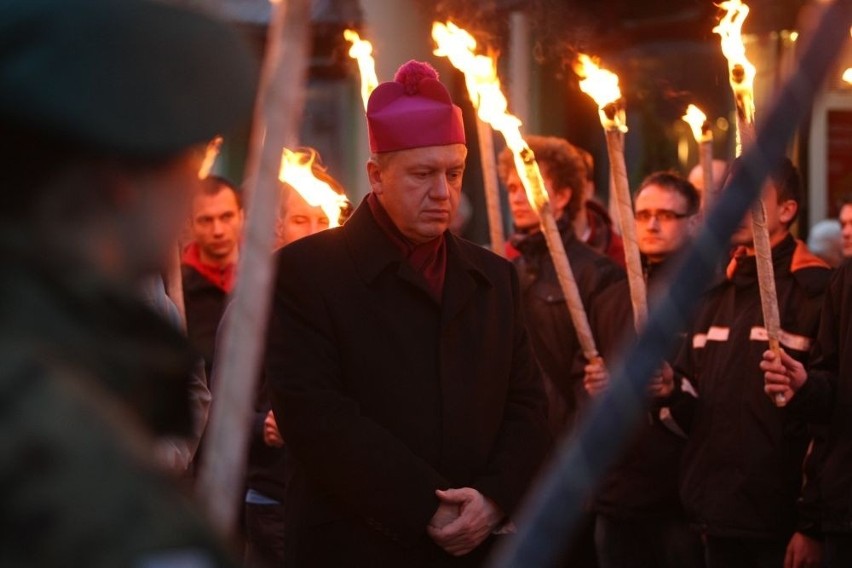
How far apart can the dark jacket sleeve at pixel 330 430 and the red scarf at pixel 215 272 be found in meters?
2.62

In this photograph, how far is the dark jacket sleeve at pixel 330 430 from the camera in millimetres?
4270

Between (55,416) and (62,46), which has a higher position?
(62,46)

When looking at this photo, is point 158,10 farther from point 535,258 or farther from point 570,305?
point 535,258

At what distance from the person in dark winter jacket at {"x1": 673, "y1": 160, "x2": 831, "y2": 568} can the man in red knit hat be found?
1295 mm

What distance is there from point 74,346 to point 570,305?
4.52 meters

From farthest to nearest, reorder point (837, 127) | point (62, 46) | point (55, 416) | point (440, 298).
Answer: point (837, 127)
point (440, 298)
point (62, 46)
point (55, 416)

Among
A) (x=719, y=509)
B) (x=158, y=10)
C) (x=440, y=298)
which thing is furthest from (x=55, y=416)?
(x=719, y=509)

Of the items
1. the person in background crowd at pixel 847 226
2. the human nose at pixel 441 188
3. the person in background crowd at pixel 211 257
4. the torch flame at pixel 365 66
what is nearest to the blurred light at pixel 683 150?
the person in background crowd at pixel 847 226

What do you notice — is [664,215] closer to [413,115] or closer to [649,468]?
[649,468]

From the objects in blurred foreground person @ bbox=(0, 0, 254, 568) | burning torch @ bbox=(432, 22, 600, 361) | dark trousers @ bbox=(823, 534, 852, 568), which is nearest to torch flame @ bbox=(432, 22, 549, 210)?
burning torch @ bbox=(432, 22, 600, 361)

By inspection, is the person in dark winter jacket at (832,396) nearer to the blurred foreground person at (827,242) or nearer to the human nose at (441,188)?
the human nose at (441,188)

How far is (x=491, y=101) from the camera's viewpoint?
5.78m

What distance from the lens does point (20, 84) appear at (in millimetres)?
1455

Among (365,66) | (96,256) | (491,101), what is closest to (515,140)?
(491,101)
